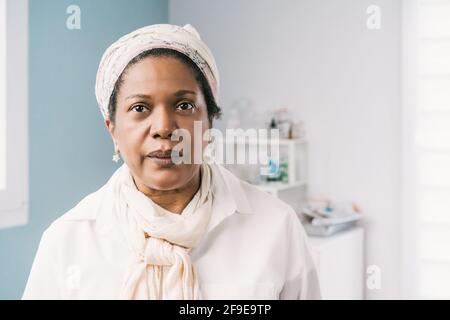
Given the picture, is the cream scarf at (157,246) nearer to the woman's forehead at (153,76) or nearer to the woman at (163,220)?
the woman at (163,220)

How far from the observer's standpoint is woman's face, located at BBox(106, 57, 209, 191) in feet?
2.34

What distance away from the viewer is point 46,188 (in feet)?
3.29

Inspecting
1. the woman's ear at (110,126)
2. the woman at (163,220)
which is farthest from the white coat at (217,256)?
the woman's ear at (110,126)

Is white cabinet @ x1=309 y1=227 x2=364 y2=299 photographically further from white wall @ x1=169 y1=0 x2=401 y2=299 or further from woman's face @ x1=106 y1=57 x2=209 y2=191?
woman's face @ x1=106 y1=57 x2=209 y2=191

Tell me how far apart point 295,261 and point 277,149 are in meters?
0.40

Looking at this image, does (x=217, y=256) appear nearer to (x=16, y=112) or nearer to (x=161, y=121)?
(x=161, y=121)

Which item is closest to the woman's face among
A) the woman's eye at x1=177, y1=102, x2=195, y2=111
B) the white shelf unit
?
the woman's eye at x1=177, y1=102, x2=195, y2=111

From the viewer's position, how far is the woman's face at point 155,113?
71cm

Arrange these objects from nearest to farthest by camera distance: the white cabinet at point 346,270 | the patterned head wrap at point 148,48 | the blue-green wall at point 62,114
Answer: the patterned head wrap at point 148,48
the blue-green wall at point 62,114
the white cabinet at point 346,270

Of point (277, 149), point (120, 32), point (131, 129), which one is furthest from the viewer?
point (277, 149)

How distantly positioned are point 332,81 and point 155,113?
518 mm

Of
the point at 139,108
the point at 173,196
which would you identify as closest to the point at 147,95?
the point at 139,108
